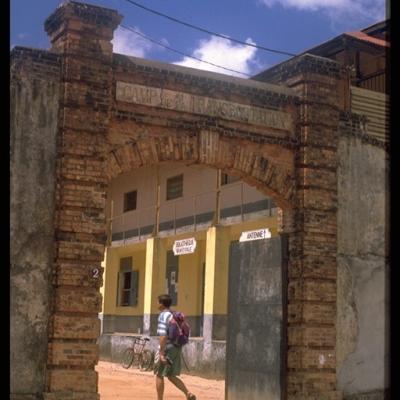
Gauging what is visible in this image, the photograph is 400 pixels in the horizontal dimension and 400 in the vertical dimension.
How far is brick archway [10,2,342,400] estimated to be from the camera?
10.6 metres

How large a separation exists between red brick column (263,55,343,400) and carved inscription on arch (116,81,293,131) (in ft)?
1.69

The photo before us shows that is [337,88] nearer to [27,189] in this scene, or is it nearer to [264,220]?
[27,189]

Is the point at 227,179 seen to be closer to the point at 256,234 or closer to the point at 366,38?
the point at 256,234

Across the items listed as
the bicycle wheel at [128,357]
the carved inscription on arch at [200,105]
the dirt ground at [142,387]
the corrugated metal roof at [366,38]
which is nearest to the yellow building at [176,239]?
the bicycle wheel at [128,357]

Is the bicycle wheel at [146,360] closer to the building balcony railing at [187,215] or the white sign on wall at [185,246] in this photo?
the white sign on wall at [185,246]

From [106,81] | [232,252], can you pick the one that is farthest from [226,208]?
[106,81]

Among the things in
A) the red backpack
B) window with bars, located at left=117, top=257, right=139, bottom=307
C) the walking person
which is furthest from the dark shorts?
window with bars, located at left=117, top=257, right=139, bottom=307

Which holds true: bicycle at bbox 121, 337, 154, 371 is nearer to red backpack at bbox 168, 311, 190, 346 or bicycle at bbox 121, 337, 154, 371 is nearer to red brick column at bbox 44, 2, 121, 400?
red backpack at bbox 168, 311, 190, 346

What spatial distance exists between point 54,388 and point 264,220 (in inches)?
414

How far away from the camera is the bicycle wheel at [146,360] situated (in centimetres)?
2297

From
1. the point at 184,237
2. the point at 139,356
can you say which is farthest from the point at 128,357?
A: the point at 184,237

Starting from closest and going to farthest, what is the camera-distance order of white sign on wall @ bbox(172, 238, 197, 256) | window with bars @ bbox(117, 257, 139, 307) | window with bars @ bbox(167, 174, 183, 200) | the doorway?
the doorway < white sign on wall @ bbox(172, 238, 197, 256) < window with bars @ bbox(167, 174, 183, 200) < window with bars @ bbox(117, 257, 139, 307)

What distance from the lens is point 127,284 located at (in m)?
29.9

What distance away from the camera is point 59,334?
10.4 meters
